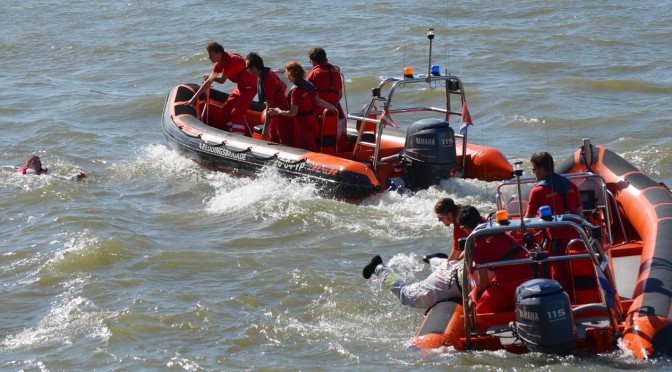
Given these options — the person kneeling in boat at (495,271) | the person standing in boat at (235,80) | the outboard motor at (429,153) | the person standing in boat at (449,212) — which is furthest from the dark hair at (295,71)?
the person kneeling in boat at (495,271)

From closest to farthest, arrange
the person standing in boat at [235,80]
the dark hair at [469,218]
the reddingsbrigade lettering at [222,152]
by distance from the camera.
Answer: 1. the dark hair at [469,218]
2. the reddingsbrigade lettering at [222,152]
3. the person standing in boat at [235,80]

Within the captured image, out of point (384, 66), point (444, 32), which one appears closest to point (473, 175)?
point (384, 66)

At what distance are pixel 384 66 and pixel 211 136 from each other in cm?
658

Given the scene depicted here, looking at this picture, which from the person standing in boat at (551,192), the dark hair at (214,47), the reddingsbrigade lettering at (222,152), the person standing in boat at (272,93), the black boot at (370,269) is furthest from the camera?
the dark hair at (214,47)

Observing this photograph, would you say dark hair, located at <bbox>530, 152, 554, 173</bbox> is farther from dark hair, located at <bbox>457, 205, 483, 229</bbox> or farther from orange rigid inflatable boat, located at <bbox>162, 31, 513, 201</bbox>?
orange rigid inflatable boat, located at <bbox>162, 31, 513, 201</bbox>

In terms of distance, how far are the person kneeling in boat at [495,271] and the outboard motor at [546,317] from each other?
0.30m

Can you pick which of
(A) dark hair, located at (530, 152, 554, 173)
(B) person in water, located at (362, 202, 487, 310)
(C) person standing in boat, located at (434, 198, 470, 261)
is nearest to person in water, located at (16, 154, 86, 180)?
(B) person in water, located at (362, 202, 487, 310)

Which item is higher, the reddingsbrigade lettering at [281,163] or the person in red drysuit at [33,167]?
the reddingsbrigade lettering at [281,163]

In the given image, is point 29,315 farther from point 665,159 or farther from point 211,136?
point 665,159

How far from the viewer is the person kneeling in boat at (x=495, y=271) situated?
5859 millimetres

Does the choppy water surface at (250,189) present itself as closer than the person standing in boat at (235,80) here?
Yes

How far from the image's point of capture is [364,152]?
1027 centimetres

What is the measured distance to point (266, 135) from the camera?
10383mm

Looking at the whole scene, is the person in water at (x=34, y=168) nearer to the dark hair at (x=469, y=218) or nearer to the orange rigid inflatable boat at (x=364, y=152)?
the orange rigid inflatable boat at (x=364, y=152)
